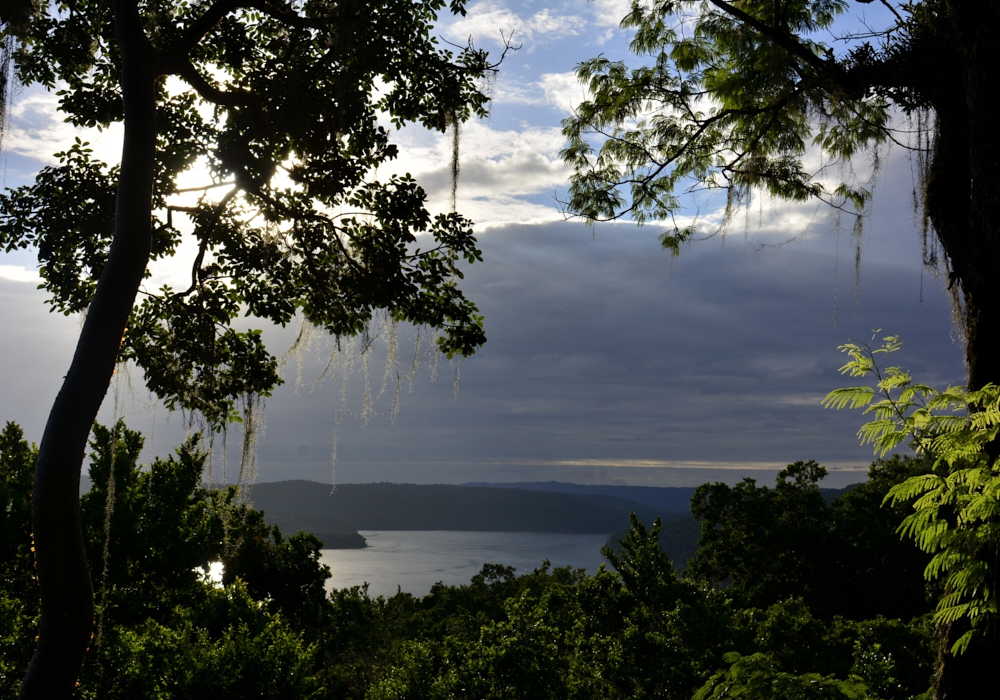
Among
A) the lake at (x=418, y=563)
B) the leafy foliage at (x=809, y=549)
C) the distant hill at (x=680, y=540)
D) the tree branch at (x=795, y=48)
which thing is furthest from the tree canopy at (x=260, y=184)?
the distant hill at (x=680, y=540)

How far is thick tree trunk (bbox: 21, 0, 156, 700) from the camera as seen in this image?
389 cm

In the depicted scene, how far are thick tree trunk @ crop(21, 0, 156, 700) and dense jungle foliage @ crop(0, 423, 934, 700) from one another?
0.32 metres

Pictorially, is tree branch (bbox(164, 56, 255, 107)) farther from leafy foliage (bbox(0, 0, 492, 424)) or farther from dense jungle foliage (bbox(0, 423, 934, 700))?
dense jungle foliage (bbox(0, 423, 934, 700))

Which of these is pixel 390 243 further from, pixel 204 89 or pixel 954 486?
pixel 954 486

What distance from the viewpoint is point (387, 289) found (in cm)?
777

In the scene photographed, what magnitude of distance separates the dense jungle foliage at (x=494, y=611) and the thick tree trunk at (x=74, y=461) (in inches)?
12.5

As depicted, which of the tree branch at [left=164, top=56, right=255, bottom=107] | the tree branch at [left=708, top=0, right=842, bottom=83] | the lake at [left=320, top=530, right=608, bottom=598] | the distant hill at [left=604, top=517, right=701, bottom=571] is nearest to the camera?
the tree branch at [left=164, top=56, right=255, bottom=107]

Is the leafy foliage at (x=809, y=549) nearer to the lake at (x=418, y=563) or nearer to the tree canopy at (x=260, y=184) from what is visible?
the tree canopy at (x=260, y=184)

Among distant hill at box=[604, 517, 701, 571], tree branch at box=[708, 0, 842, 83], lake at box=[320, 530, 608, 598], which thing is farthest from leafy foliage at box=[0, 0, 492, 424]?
distant hill at box=[604, 517, 701, 571]

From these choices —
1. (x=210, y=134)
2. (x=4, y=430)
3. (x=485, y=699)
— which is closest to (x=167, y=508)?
(x=4, y=430)

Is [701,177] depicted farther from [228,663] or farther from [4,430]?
[4,430]

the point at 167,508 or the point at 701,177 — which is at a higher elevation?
the point at 701,177

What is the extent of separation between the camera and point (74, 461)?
4.05m

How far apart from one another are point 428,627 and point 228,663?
17755mm
